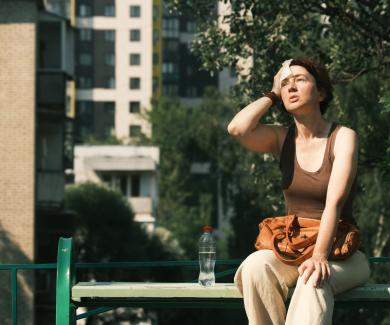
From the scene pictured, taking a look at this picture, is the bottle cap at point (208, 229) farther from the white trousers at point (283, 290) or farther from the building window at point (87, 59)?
the building window at point (87, 59)

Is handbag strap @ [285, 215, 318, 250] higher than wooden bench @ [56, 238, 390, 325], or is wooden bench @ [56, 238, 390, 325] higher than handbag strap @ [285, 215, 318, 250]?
handbag strap @ [285, 215, 318, 250]

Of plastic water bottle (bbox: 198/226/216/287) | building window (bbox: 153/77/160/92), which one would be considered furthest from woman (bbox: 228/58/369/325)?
building window (bbox: 153/77/160/92)

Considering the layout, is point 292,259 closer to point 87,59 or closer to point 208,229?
point 208,229

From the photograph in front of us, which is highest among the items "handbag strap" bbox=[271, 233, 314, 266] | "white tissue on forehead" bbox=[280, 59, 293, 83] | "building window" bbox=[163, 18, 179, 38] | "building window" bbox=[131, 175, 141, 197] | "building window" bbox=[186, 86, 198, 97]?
"building window" bbox=[163, 18, 179, 38]

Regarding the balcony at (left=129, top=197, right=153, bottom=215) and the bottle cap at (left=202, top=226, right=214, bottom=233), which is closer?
the bottle cap at (left=202, top=226, right=214, bottom=233)

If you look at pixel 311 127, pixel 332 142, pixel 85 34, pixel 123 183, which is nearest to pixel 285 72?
pixel 311 127

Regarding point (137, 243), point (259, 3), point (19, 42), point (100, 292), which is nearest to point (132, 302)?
point (100, 292)

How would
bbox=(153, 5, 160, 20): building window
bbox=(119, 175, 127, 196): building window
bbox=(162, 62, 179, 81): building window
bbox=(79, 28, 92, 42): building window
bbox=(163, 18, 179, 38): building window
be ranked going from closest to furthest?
1. bbox=(119, 175, 127, 196): building window
2. bbox=(153, 5, 160, 20): building window
3. bbox=(79, 28, 92, 42): building window
4. bbox=(162, 62, 179, 81): building window
5. bbox=(163, 18, 179, 38): building window

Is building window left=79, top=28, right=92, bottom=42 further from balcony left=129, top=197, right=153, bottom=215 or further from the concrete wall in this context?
the concrete wall

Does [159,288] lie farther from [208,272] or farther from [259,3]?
[259,3]

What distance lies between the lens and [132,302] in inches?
263

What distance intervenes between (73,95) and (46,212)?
96.7 m

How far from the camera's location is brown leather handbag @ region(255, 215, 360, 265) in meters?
6.28

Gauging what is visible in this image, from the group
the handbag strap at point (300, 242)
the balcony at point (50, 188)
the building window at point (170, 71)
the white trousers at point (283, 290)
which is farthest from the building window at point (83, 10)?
the white trousers at point (283, 290)
